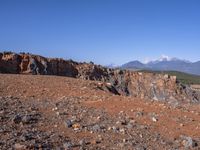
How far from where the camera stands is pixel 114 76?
192 ft

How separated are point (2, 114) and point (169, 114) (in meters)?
7.09

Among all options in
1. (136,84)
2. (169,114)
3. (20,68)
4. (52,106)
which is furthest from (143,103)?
(136,84)

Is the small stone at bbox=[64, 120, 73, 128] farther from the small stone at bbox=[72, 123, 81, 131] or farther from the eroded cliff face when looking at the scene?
the eroded cliff face

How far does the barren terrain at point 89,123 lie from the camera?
1144 centimetres

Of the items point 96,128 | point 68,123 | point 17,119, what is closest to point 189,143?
point 96,128

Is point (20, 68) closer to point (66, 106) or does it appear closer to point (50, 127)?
point (66, 106)

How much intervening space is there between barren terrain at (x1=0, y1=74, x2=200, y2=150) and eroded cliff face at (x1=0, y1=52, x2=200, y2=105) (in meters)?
28.4

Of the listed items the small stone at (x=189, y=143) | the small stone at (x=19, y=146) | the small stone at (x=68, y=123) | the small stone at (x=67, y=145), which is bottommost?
the small stone at (x=189, y=143)

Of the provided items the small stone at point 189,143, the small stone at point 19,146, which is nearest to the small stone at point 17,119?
the small stone at point 19,146

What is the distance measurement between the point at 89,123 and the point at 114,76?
45.0 metres

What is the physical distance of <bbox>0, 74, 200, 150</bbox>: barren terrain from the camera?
11438 millimetres

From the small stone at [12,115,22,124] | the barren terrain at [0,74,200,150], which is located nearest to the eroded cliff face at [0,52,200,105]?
the barren terrain at [0,74,200,150]

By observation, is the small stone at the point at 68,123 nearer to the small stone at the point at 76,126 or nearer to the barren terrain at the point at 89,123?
the barren terrain at the point at 89,123

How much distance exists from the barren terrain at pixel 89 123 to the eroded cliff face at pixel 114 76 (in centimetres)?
2841
